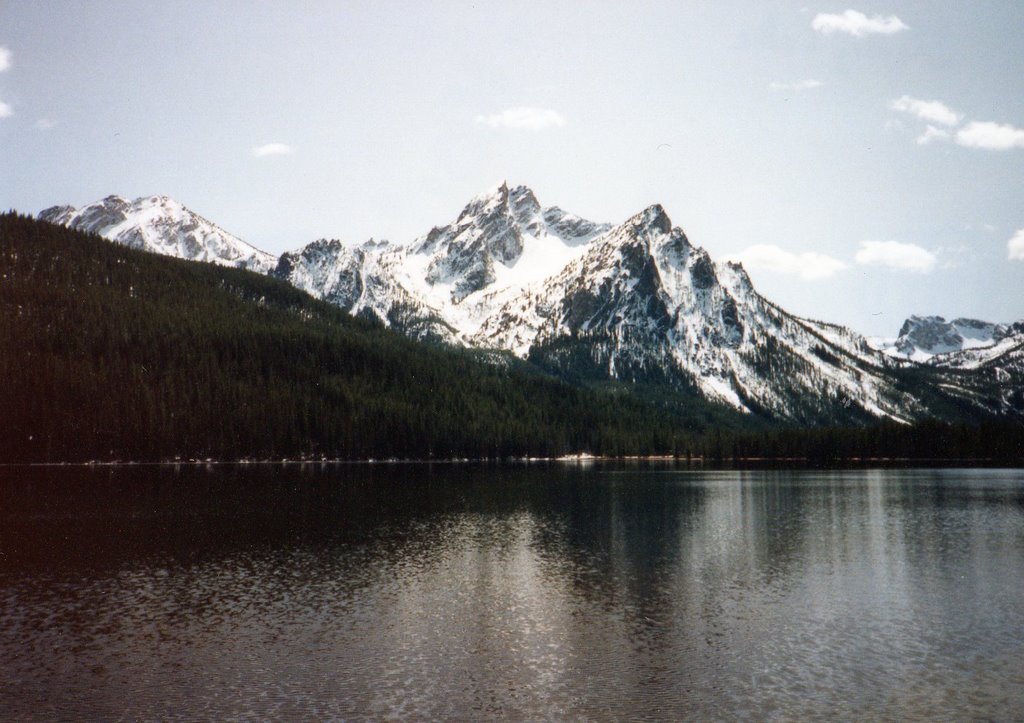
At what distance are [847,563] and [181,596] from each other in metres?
52.0

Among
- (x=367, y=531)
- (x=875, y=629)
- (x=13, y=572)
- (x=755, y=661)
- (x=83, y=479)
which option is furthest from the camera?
(x=83, y=479)

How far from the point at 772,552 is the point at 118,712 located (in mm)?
57326

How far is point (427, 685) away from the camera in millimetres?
36406

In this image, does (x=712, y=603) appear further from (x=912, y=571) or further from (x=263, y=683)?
(x=263, y=683)

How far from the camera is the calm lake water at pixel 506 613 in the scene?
114 ft

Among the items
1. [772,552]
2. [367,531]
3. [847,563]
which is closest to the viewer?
[847,563]

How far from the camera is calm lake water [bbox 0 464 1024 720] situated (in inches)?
1371

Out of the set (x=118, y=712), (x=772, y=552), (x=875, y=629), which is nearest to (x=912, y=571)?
(x=772, y=552)

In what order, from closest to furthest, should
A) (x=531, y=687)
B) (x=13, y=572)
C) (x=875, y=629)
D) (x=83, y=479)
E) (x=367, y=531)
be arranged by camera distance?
(x=531, y=687)
(x=875, y=629)
(x=13, y=572)
(x=367, y=531)
(x=83, y=479)

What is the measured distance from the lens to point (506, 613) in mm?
50156

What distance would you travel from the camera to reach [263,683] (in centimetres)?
3672

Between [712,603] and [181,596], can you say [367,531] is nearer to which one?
[181,596]

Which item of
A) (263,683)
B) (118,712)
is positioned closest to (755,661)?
(263,683)

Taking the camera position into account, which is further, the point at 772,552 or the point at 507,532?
the point at 507,532
